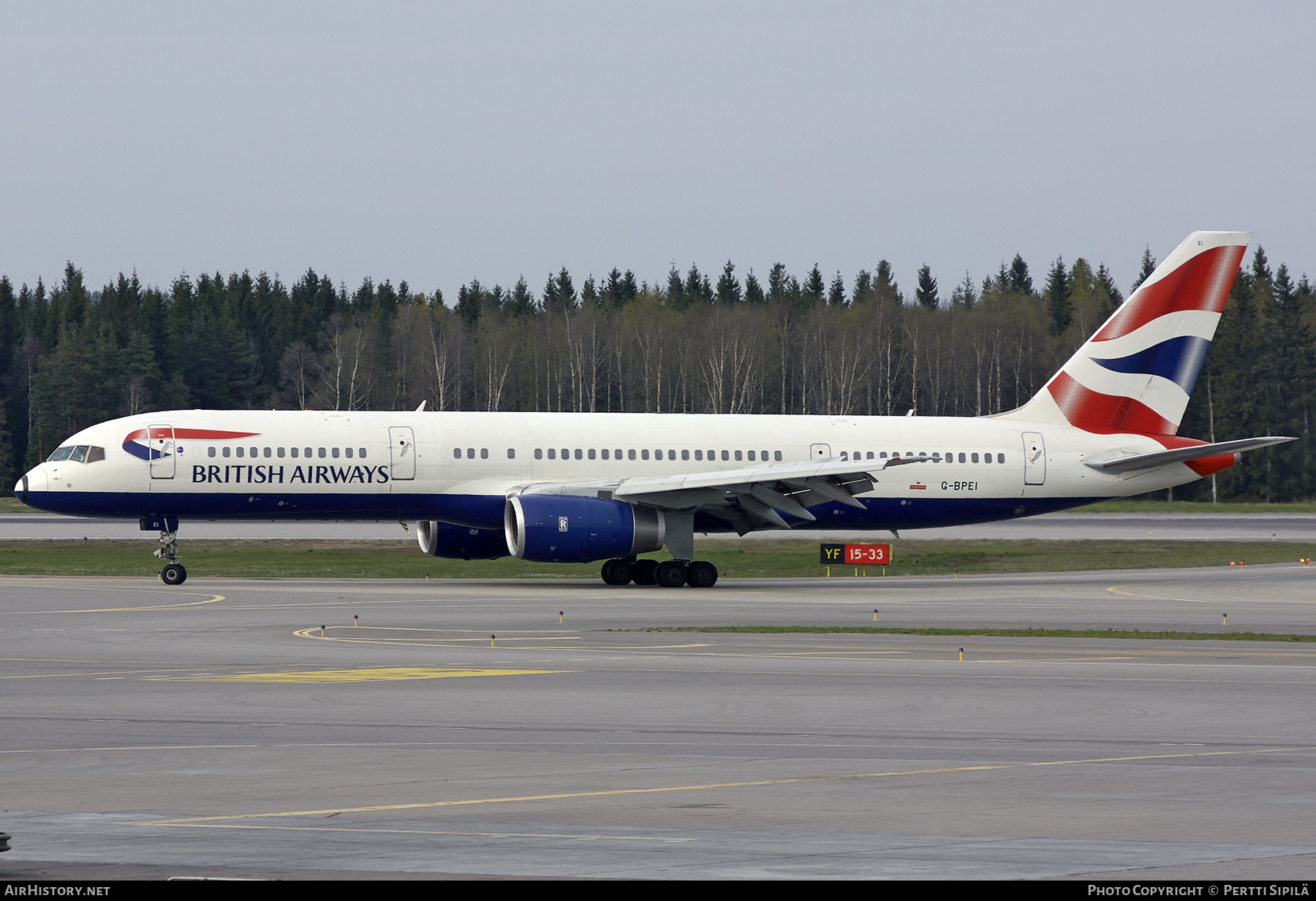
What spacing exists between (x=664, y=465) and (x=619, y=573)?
2.99m

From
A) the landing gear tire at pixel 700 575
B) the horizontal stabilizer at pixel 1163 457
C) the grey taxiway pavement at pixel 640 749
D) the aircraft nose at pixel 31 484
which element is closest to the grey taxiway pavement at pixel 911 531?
the horizontal stabilizer at pixel 1163 457

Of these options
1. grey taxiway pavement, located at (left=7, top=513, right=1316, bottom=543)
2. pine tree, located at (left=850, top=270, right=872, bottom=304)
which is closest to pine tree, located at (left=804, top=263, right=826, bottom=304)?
pine tree, located at (left=850, top=270, right=872, bottom=304)

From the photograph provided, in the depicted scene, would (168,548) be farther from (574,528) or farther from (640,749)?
(640,749)

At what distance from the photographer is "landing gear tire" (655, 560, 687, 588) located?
40.8 metres

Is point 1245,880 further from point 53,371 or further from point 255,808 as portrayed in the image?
point 53,371

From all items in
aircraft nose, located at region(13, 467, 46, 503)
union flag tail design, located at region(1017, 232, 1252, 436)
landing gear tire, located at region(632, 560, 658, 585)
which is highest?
union flag tail design, located at region(1017, 232, 1252, 436)

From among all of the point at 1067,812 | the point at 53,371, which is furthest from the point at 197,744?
the point at 53,371

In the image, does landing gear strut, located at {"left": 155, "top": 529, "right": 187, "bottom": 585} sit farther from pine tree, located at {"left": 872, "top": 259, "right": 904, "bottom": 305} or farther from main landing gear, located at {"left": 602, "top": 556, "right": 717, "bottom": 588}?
pine tree, located at {"left": 872, "top": 259, "right": 904, "bottom": 305}

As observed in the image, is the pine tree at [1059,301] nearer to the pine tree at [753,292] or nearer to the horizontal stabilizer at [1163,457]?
the pine tree at [753,292]

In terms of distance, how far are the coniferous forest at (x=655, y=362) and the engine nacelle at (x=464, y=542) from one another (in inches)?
2679

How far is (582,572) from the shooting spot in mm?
47219

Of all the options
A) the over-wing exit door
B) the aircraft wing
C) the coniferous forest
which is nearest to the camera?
the aircraft wing

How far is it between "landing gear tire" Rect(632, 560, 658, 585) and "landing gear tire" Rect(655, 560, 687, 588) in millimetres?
968

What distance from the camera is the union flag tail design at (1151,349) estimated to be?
4566 cm
